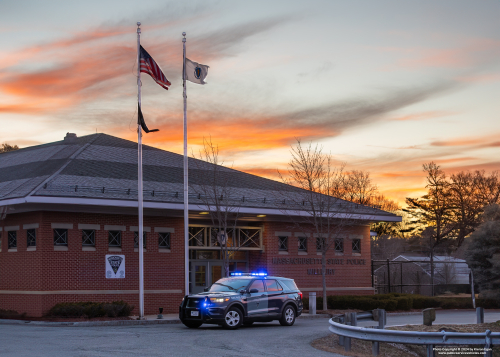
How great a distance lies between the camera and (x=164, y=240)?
30.7 metres

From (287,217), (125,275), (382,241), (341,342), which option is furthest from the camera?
(382,241)

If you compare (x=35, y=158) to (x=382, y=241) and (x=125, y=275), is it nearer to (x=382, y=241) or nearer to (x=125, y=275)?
(x=125, y=275)

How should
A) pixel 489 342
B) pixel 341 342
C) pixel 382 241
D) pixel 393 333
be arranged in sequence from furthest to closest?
pixel 382 241
pixel 341 342
pixel 393 333
pixel 489 342

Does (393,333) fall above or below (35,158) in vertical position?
below

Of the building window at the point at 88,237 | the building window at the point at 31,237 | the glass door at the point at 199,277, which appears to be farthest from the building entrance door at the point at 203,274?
the building window at the point at 31,237

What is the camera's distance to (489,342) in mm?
13141

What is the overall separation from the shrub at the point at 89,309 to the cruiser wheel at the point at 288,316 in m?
6.63

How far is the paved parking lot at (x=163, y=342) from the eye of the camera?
1481 centimetres

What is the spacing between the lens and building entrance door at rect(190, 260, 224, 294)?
3238 centimetres

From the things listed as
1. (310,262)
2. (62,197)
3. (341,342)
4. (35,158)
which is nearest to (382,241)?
(310,262)

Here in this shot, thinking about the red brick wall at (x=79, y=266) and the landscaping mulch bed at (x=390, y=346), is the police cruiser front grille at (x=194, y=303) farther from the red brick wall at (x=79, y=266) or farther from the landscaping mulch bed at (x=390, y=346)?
the red brick wall at (x=79, y=266)

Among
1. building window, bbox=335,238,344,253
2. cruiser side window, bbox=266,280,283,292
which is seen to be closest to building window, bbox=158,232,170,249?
cruiser side window, bbox=266,280,283,292

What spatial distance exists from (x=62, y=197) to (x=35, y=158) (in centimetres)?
995

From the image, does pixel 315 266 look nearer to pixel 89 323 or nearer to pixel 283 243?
pixel 283 243
